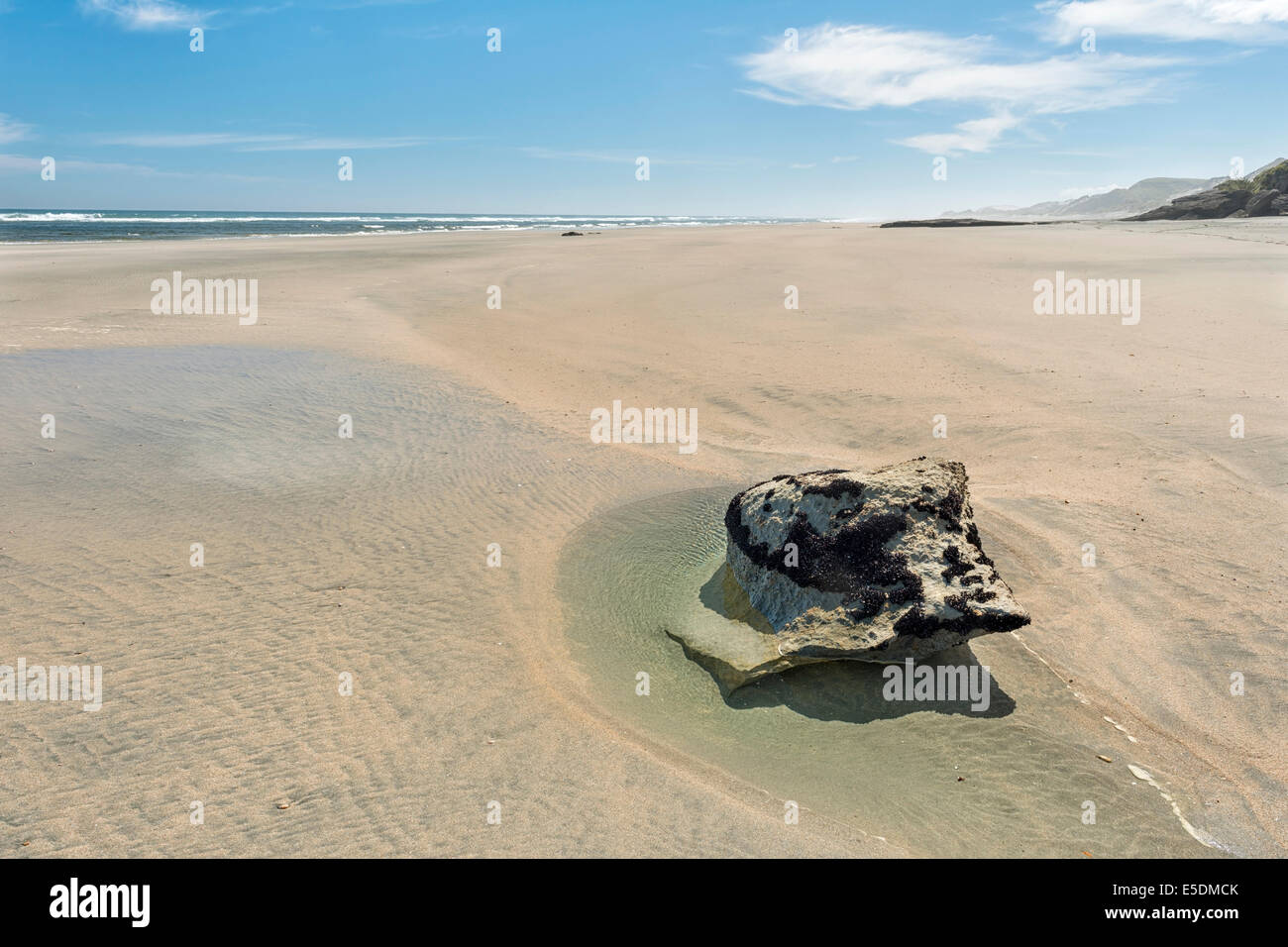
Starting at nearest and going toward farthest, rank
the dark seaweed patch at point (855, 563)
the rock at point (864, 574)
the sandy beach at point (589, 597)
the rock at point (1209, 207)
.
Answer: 1. the sandy beach at point (589, 597)
2. the rock at point (864, 574)
3. the dark seaweed patch at point (855, 563)
4. the rock at point (1209, 207)

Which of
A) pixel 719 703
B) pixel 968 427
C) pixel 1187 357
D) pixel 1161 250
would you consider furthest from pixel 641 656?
pixel 1161 250

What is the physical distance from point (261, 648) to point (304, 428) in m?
5.60

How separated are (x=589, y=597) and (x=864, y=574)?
7.88 ft

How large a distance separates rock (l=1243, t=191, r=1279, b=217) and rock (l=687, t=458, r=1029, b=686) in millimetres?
61041

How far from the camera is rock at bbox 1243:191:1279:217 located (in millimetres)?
49406

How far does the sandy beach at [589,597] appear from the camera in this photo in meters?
4.11

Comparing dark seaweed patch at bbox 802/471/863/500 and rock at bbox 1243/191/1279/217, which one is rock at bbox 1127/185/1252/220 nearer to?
rock at bbox 1243/191/1279/217

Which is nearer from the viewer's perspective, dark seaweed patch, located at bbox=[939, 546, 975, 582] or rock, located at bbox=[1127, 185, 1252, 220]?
dark seaweed patch, located at bbox=[939, 546, 975, 582]

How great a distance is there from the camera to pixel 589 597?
21.3ft

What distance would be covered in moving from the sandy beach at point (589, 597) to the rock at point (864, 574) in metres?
0.34

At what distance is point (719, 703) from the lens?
518cm

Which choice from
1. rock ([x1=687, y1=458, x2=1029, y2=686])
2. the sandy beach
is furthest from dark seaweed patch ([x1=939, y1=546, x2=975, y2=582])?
the sandy beach

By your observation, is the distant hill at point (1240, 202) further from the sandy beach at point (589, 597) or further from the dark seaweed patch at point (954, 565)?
the dark seaweed patch at point (954, 565)

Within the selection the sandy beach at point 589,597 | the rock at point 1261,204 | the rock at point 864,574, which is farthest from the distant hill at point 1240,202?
the rock at point 864,574
